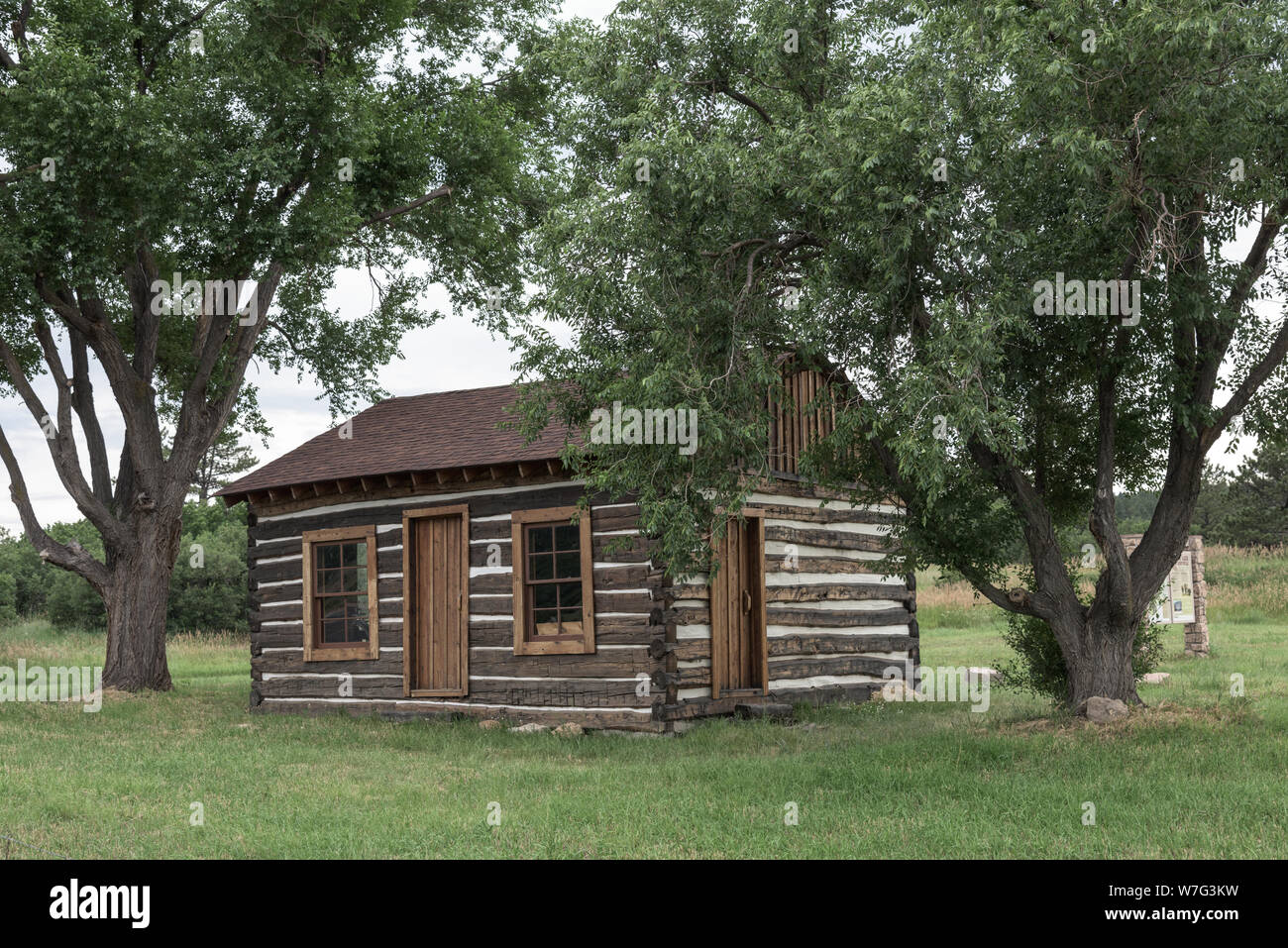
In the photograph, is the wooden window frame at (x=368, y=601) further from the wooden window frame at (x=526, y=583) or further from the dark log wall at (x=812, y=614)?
the dark log wall at (x=812, y=614)

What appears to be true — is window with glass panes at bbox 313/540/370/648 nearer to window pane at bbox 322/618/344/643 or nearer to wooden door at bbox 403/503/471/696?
window pane at bbox 322/618/344/643

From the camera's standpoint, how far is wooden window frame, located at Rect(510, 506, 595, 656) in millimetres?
14305

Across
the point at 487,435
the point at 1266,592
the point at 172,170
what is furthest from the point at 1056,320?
the point at 1266,592

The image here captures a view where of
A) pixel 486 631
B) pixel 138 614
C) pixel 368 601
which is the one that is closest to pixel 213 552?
pixel 138 614

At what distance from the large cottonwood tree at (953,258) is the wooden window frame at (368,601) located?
5.64 m

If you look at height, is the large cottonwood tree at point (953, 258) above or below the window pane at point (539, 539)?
above

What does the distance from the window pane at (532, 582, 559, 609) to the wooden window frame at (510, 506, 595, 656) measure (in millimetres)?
256

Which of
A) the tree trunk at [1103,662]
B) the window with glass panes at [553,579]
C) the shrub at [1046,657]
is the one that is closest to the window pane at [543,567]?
the window with glass panes at [553,579]

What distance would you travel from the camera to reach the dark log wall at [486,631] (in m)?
14.0

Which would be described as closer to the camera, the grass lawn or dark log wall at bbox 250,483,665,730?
the grass lawn

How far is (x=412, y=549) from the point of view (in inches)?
636

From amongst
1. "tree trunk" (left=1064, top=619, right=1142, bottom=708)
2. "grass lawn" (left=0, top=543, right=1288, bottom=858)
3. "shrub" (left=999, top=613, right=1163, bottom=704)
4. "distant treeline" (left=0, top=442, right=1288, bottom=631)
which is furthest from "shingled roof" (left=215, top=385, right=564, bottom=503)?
"distant treeline" (left=0, top=442, right=1288, bottom=631)

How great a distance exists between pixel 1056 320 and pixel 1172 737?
13.9 feet
